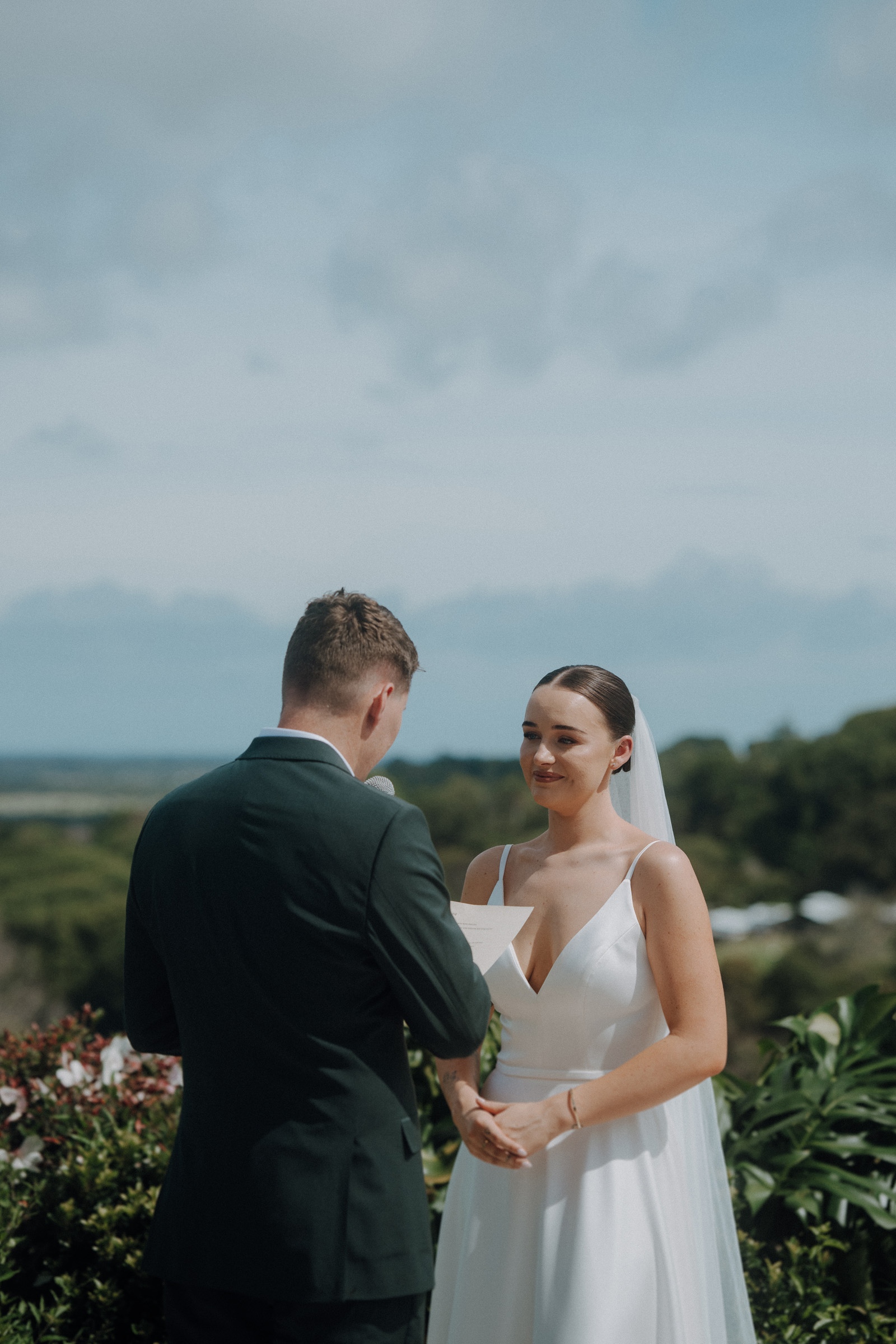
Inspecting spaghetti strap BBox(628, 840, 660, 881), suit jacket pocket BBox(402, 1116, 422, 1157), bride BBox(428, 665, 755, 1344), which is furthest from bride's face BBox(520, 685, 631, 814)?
suit jacket pocket BBox(402, 1116, 422, 1157)

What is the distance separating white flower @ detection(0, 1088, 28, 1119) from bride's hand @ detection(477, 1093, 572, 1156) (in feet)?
8.48

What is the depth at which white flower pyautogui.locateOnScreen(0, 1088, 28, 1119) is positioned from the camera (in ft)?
15.3

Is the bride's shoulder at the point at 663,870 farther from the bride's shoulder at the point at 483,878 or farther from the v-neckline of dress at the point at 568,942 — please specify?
the bride's shoulder at the point at 483,878

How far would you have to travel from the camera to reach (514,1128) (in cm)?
287

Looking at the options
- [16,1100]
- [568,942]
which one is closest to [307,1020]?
[568,942]

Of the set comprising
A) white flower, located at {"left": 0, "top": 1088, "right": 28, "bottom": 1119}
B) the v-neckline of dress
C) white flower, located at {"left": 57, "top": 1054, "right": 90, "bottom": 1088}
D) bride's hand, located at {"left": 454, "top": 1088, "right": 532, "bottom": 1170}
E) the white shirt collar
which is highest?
the white shirt collar

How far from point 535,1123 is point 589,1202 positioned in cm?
25

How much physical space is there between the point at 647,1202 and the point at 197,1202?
3.69 ft

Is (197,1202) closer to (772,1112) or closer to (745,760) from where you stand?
(772,1112)

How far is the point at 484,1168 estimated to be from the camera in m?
3.14

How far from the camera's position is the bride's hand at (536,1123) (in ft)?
9.34

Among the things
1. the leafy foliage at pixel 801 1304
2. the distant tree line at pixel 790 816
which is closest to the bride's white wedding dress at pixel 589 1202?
the leafy foliage at pixel 801 1304

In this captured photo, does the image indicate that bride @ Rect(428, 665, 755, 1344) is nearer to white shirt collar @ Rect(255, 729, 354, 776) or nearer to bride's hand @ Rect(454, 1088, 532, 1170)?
bride's hand @ Rect(454, 1088, 532, 1170)

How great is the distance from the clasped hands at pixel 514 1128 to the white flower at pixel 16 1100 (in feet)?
8.18
